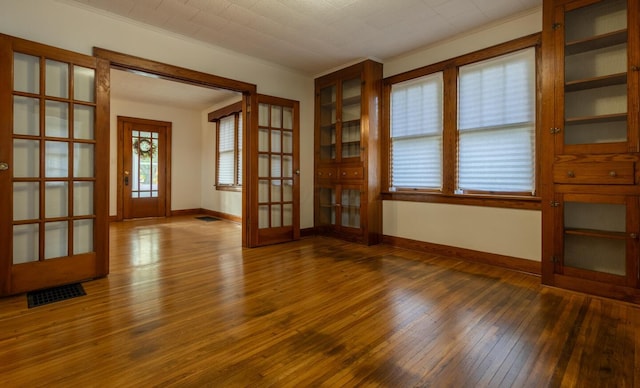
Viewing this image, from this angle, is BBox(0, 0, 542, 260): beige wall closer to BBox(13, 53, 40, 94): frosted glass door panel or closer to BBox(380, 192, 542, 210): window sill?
BBox(380, 192, 542, 210): window sill

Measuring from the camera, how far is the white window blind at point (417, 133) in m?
4.07

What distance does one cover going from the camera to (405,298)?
2.58 metres

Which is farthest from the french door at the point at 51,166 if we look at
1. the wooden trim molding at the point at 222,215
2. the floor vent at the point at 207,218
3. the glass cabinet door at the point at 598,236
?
the glass cabinet door at the point at 598,236

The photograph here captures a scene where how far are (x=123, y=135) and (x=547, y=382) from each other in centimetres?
807

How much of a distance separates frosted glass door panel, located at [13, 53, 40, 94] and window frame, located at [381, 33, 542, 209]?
3.90 metres

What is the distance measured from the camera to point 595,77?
266 centimetres

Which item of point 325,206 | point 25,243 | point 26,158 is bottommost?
point 25,243

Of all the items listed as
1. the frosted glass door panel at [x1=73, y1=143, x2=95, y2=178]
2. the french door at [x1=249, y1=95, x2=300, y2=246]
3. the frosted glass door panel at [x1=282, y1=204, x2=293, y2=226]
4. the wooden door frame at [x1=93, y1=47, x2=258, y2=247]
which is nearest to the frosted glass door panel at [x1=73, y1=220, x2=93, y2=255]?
the frosted glass door panel at [x1=73, y1=143, x2=95, y2=178]

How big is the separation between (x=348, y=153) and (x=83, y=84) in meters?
3.37

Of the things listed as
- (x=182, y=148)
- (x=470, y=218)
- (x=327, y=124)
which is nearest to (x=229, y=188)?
(x=182, y=148)

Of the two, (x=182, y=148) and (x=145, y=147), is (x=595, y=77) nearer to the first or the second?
(x=182, y=148)

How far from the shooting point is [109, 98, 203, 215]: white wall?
24.1 ft

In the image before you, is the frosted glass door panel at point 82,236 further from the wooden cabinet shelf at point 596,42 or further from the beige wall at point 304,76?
the wooden cabinet shelf at point 596,42

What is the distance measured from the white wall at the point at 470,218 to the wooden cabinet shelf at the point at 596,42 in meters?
0.54
